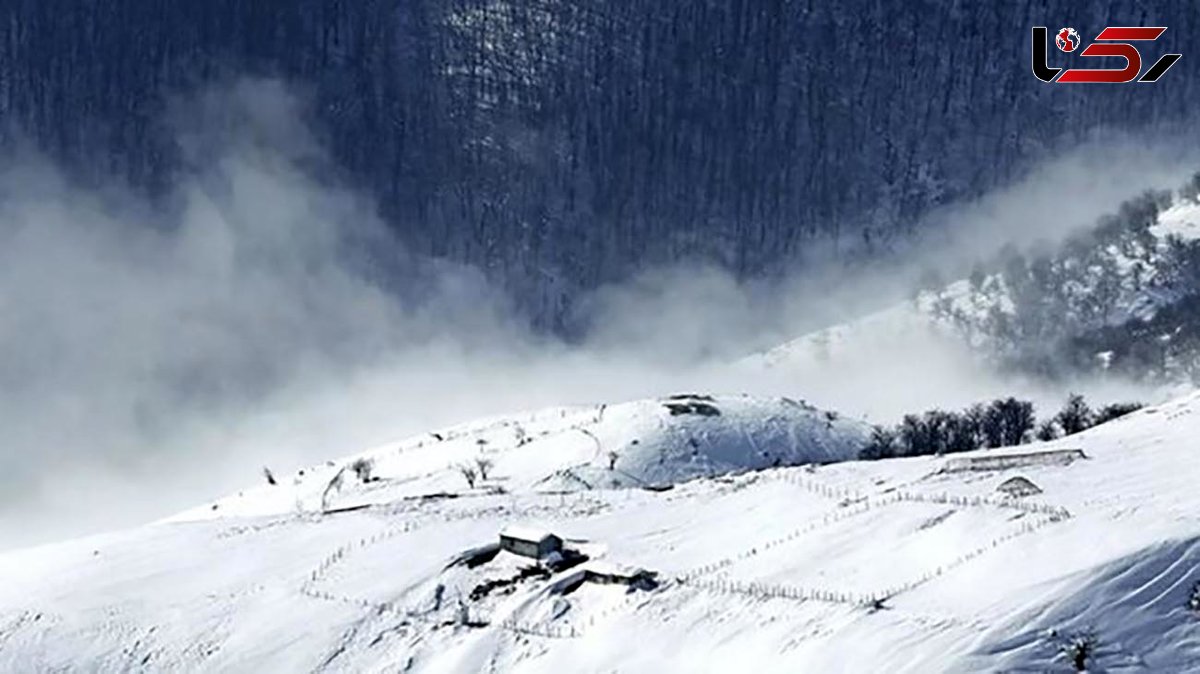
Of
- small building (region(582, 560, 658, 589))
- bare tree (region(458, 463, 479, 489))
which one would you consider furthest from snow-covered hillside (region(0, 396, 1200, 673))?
bare tree (region(458, 463, 479, 489))

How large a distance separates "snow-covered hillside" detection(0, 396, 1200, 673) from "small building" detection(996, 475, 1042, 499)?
3.07ft

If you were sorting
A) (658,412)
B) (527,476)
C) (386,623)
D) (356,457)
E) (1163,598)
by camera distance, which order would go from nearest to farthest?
1. (1163,598)
2. (386,623)
3. (527,476)
4. (658,412)
5. (356,457)

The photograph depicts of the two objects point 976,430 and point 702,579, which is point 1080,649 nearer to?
point 702,579

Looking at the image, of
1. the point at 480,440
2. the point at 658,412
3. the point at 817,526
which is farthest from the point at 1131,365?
the point at 817,526

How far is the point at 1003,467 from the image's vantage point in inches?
3607

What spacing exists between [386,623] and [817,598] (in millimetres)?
23637

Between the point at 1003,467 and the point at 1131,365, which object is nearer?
the point at 1003,467

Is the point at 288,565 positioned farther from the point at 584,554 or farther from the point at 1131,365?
the point at 1131,365

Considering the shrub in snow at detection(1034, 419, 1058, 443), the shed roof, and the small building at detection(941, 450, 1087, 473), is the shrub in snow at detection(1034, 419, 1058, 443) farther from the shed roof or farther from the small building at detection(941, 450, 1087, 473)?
the shed roof

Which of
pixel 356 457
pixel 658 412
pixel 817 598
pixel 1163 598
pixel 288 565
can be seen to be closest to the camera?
pixel 1163 598

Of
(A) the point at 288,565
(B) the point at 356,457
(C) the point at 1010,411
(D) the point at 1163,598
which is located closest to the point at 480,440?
(B) the point at 356,457

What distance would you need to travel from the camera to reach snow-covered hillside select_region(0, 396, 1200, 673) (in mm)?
62594

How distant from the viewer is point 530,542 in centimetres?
8450

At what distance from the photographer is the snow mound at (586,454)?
449ft
